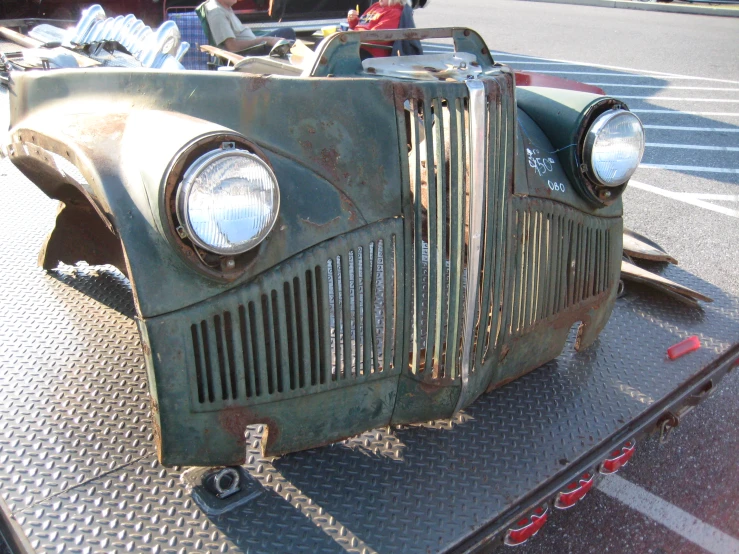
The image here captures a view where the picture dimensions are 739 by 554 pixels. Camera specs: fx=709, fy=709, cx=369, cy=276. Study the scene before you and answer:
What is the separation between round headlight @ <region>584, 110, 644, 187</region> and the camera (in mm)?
2316

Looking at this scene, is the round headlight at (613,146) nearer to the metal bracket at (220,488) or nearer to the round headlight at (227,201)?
the round headlight at (227,201)

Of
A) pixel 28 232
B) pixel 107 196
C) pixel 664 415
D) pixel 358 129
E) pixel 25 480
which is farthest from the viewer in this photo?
pixel 28 232

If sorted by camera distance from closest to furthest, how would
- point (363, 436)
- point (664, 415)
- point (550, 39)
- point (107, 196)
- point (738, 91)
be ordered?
point (107, 196) → point (363, 436) → point (664, 415) → point (738, 91) → point (550, 39)

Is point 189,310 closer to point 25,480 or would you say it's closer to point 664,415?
point 25,480

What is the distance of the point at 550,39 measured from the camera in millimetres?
13789

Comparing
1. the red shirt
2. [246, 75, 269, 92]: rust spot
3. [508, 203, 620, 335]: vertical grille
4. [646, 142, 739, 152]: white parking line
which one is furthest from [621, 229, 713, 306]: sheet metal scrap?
[646, 142, 739, 152]: white parking line

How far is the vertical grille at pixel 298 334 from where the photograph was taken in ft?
5.77

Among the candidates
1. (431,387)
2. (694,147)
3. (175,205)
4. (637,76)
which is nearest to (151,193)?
(175,205)

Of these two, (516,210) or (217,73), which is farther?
(516,210)

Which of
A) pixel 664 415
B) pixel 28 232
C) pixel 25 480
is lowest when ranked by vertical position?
pixel 664 415

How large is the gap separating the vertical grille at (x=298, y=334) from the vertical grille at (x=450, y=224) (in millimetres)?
101

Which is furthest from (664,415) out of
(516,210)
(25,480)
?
(25,480)

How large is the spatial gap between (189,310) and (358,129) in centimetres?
66

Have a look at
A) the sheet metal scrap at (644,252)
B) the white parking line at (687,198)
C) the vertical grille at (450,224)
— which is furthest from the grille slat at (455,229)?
the white parking line at (687,198)
